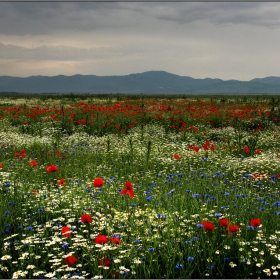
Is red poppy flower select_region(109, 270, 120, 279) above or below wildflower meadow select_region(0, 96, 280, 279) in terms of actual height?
below

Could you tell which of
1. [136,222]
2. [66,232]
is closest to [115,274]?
[66,232]

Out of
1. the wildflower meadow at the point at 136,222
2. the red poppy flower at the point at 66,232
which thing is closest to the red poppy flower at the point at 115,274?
the wildflower meadow at the point at 136,222

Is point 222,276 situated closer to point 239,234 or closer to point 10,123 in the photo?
point 239,234

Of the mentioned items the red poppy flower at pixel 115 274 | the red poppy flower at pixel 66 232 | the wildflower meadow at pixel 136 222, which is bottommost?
the red poppy flower at pixel 115 274

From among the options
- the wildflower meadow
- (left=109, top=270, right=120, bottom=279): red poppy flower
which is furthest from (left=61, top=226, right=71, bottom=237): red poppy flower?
(left=109, top=270, right=120, bottom=279): red poppy flower

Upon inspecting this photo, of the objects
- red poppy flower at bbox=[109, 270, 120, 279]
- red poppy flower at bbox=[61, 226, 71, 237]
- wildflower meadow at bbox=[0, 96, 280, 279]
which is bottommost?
red poppy flower at bbox=[109, 270, 120, 279]

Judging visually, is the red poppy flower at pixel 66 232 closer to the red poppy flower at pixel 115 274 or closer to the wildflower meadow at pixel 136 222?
the wildflower meadow at pixel 136 222

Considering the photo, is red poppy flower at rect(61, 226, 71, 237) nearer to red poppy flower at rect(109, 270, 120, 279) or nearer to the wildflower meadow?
the wildflower meadow

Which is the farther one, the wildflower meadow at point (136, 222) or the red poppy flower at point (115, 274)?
the wildflower meadow at point (136, 222)

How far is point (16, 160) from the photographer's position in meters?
8.97

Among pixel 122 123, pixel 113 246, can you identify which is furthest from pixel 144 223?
pixel 122 123

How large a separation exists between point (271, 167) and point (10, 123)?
15039 mm

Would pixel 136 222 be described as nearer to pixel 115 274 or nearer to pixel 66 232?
pixel 115 274

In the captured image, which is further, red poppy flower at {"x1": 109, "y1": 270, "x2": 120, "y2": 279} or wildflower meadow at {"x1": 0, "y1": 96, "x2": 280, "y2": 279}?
wildflower meadow at {"x1": 0, "y1": 96, "x2": 280, "y2": 279}
